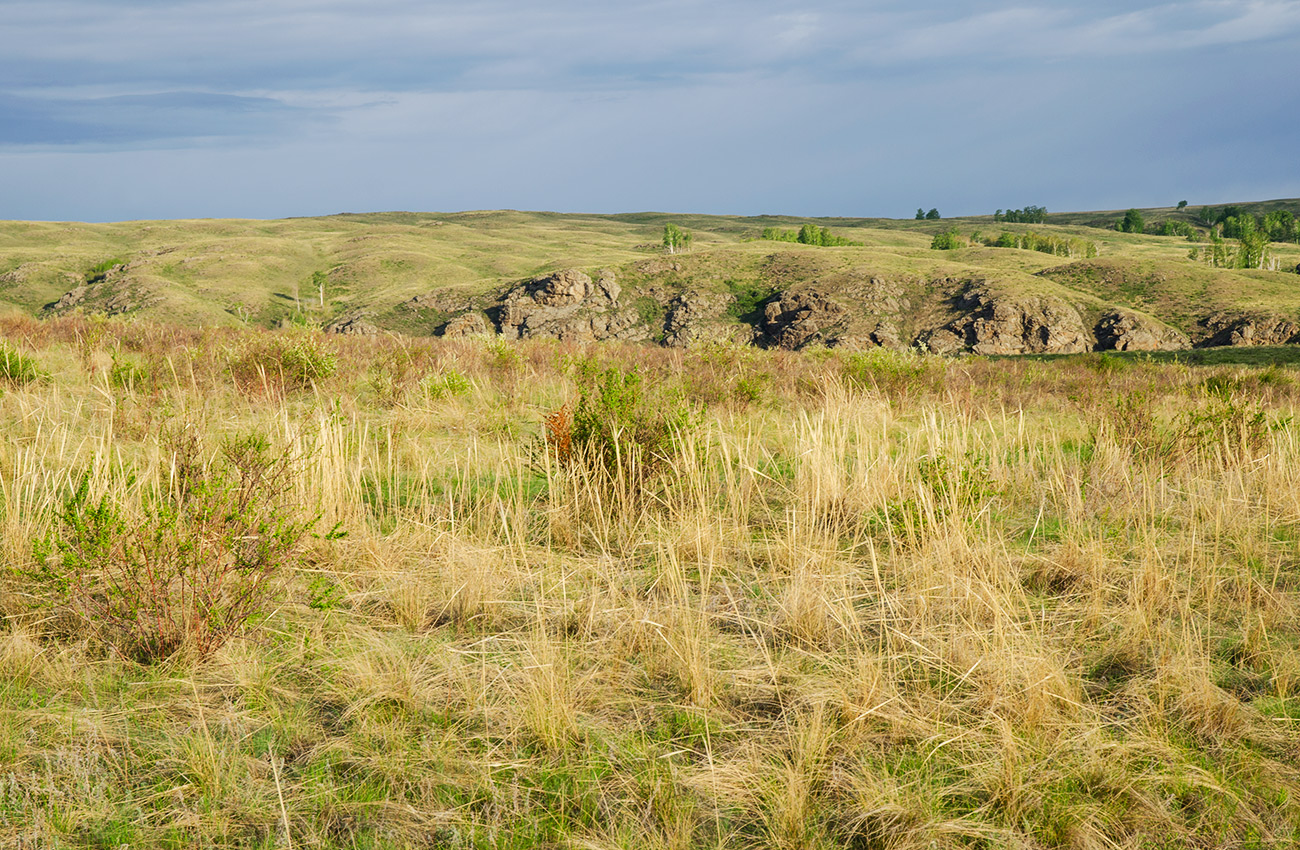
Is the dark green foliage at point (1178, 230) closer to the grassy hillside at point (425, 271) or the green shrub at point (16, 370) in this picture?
the grassy hillside at point (425, 271)

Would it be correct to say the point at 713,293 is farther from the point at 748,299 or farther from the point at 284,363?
the point at 284,363

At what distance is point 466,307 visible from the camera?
71.5m

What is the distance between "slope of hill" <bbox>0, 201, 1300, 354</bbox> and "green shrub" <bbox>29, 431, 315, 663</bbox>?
50.8 m

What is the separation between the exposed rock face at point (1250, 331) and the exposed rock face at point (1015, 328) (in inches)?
348

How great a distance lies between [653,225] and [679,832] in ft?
604

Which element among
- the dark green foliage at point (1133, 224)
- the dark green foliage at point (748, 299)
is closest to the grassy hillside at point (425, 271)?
the dark green foliage at point (748, 299)

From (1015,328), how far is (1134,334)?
29.0ft

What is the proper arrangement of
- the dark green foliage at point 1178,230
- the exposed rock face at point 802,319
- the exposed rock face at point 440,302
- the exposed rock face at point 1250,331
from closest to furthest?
the exposed rock face at point 1250,331
the exposed rock face at point 802,319
the exposed rock face at point 440,302
the dark green foliage at point 1178,230

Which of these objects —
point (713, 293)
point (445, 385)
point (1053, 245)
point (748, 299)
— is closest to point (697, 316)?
point (713, 293)

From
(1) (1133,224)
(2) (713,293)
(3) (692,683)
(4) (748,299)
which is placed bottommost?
(3) (692,683)

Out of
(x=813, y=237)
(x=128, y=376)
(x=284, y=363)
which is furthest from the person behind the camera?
(x=813, y=237)

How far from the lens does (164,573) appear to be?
3018 millimetres

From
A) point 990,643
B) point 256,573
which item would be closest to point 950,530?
point 990,643

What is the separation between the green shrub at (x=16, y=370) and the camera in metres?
7.94
